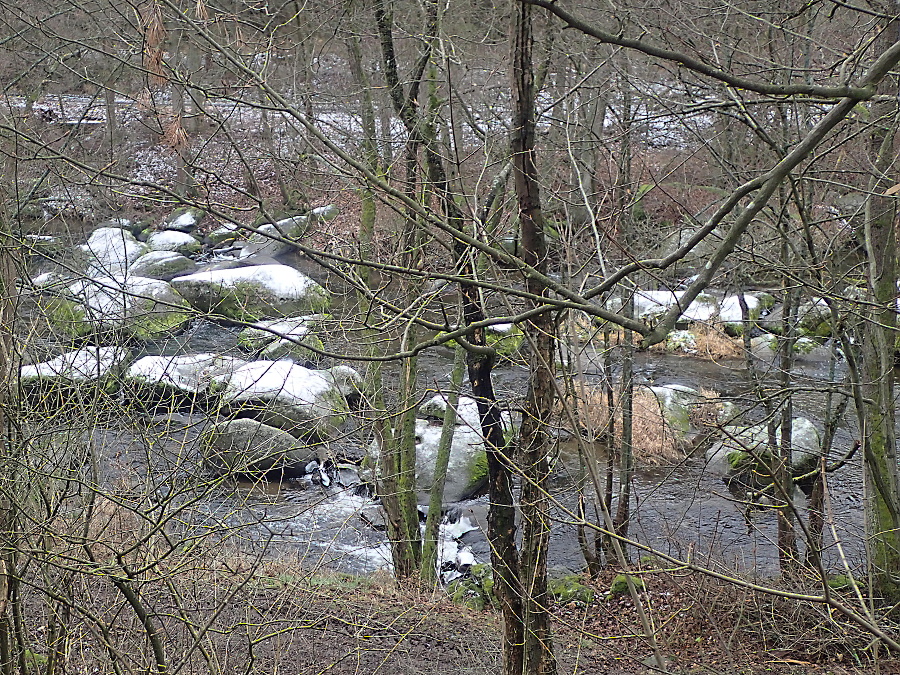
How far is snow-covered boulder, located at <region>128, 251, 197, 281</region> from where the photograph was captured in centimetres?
1698

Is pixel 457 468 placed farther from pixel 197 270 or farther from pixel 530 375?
pixel 197 270

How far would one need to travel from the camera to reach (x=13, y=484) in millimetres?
3533

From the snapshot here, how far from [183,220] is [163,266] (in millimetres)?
4503

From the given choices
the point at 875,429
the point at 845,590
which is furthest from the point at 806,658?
the point at 875,429

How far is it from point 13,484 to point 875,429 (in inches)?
225

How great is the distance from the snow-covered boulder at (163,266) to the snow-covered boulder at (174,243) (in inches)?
44.3

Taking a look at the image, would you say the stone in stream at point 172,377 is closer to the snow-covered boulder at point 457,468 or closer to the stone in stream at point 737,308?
the snow-covered boulder at point 457,468

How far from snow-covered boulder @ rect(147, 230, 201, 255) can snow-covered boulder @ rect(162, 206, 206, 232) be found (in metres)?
0.96

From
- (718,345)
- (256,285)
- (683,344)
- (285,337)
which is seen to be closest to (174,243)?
(256,285)

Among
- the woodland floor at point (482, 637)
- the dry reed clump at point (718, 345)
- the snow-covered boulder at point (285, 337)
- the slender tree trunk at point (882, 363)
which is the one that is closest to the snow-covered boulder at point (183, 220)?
the snow-covered boulder at point (285, 337)

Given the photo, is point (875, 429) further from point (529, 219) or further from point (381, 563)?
point (381, 563)

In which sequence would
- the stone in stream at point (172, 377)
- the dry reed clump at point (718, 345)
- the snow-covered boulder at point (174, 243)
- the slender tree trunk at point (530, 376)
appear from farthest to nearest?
the snow-covered boulder at point (174, 243)
the dry reed clump at point (718, 345)
the stone in stream at point (172, 377)
the slender tree trunk at point (530, 376)

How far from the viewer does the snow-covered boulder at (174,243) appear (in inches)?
Answer: 756

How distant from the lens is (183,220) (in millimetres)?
21312
